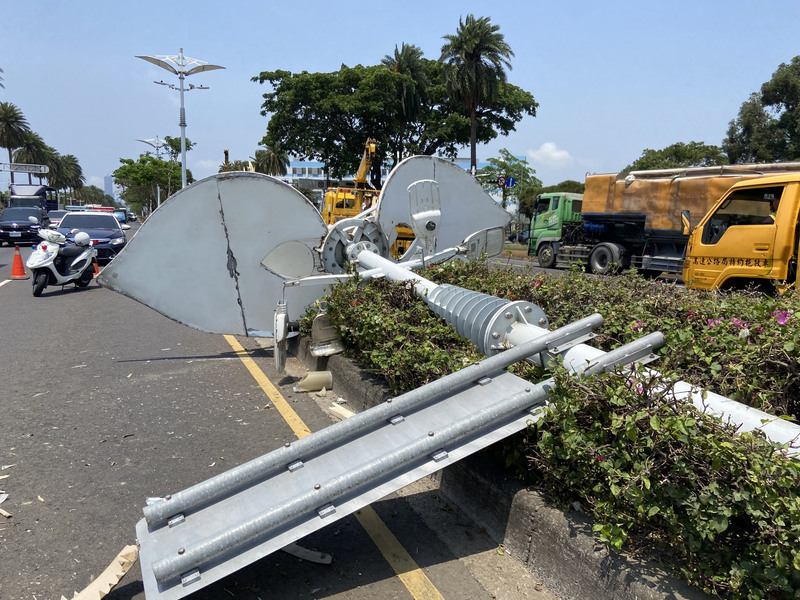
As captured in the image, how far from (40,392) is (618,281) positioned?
5815mm

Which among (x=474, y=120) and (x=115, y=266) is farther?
(x=474, y=120)

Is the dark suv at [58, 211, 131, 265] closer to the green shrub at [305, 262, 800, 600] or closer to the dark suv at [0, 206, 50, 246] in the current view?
the dark suv at [0, 206, 50, 246]

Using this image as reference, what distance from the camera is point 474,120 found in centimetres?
3731

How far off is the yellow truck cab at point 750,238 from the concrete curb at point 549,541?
4.75 metres

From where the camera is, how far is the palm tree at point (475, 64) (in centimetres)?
3644

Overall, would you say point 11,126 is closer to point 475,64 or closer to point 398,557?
point 475,64

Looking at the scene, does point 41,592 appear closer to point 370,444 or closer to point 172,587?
point 172,587

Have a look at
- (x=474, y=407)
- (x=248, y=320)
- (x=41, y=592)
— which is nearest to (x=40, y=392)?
(x=248, y=320)

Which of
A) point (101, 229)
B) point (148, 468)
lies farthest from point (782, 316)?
point (101, 229)

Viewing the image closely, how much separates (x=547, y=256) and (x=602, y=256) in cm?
377

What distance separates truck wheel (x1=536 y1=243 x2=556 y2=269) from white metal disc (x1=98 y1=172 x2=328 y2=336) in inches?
610

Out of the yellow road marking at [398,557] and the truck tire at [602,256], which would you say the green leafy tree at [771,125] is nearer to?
the truck tire at [602,256]


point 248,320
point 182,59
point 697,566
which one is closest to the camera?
point 697,566

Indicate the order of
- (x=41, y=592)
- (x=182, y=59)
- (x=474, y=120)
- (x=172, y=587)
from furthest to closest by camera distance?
(x=474, y=120) → (x=182, y=59) → (x=41, y=592) → (x=172, y=587)
